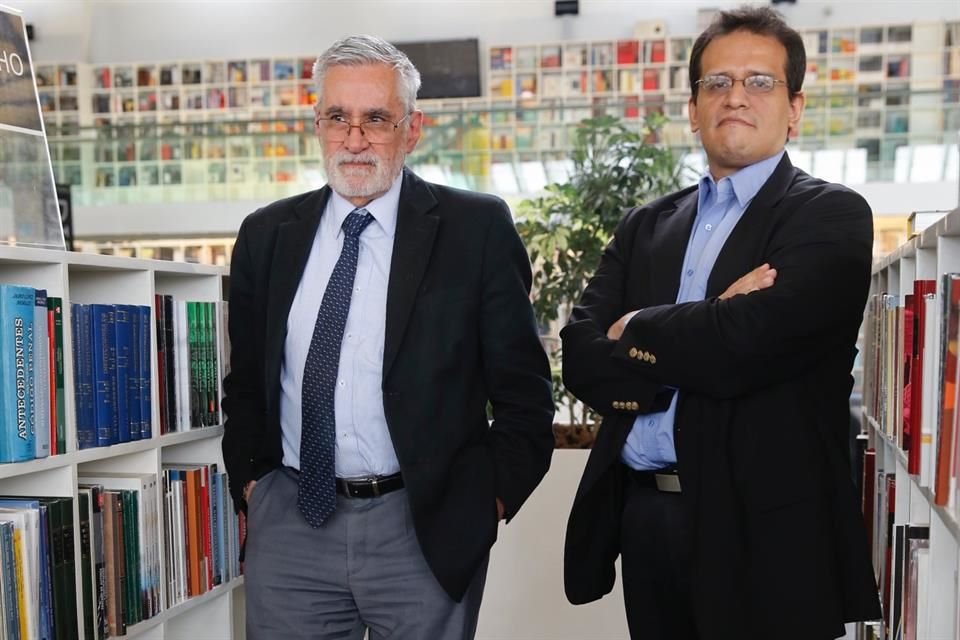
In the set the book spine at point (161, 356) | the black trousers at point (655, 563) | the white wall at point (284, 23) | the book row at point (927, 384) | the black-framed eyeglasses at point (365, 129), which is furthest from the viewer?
the white wall at point (284, 23)

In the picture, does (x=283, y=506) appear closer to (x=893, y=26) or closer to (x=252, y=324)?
(x=252, y=324)

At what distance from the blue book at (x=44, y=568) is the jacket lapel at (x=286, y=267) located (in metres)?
0.52

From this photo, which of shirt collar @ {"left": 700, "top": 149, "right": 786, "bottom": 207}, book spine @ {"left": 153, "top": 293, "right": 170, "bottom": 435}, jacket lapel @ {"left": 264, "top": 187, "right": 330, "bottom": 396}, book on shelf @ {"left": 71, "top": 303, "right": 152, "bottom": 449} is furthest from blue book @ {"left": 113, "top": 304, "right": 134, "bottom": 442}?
shirt collar @ {"left": 700, "top": 149, "right": 786, "bottom": 207}

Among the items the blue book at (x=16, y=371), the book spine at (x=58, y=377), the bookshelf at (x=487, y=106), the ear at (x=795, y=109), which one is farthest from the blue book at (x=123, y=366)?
the bookshelf at (x=487, y=106)

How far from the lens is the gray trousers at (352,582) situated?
1957 millimetres

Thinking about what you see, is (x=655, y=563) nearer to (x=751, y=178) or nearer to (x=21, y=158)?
(x=751, y=178)

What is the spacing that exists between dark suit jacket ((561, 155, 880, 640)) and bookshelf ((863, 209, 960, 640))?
5.0 inches

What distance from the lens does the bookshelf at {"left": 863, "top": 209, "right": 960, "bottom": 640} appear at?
1.44m

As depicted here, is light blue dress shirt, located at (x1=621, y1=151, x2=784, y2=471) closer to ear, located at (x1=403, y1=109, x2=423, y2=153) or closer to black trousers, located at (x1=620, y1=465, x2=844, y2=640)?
black trousers, located at (x1=620, y1=465, x2=844, y2=640)

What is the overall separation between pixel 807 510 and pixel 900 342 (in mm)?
572

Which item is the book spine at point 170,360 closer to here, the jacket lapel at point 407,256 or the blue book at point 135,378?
the blue book at point 135,378

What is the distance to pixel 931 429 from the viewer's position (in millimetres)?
1601

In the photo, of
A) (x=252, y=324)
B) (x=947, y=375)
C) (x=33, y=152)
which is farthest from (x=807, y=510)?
(x=33, y=152)

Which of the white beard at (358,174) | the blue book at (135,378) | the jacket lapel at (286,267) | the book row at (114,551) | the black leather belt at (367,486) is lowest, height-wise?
the book row at (114,551)
